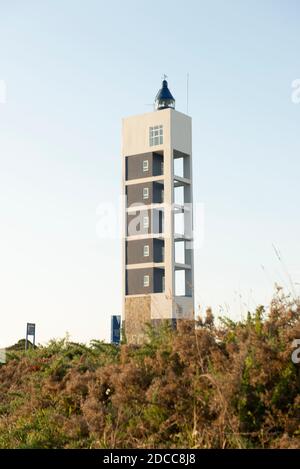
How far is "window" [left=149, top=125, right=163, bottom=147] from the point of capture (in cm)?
5622

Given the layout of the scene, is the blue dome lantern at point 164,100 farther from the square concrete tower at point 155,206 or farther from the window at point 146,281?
the window at point 146,281

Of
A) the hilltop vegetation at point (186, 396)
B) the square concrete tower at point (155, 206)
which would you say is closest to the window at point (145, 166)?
the square concrete tower at point (155, 206)

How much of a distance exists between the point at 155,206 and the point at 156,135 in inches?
253

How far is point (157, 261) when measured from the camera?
53656 mm

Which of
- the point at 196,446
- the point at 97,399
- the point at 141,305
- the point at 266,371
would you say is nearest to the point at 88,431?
the point at 97,399

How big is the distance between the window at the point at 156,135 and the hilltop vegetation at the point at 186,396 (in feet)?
156

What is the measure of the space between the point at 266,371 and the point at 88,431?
2.16m

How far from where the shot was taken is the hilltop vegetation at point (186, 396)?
661 cm

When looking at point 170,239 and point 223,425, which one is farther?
point 170,239

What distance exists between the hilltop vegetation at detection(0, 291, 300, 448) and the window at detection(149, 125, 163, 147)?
1878 inches

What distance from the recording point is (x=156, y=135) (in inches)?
2223

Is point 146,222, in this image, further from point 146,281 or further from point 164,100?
point 164,100

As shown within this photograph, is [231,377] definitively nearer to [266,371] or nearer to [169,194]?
[266,371]

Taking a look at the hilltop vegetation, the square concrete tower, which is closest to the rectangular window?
the square concrete tower
